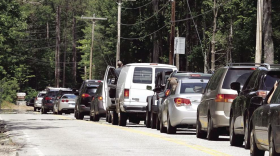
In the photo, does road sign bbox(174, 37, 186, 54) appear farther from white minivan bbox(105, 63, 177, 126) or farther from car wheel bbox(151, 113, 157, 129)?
car wheel bbox(151, 113, 157, 129)

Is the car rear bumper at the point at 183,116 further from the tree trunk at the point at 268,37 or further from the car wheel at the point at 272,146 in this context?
the tree trunk at the point at 268,37

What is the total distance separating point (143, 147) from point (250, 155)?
10.4ft

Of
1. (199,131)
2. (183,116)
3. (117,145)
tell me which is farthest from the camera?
(183,116)

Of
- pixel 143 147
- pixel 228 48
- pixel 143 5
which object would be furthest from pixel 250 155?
pixel 143 5

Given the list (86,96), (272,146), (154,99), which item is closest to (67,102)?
(86,96)

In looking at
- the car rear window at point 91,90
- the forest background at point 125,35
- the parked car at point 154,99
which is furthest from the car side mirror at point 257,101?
the forest background at point 125,35

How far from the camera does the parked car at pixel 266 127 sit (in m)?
12.1

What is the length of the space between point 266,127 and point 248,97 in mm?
3162

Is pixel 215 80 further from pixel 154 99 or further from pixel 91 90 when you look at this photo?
pixel 91 90

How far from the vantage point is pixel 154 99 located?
26.0m

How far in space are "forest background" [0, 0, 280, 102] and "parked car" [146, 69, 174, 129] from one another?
24861 mm

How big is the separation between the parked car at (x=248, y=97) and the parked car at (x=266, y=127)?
2.78 feet

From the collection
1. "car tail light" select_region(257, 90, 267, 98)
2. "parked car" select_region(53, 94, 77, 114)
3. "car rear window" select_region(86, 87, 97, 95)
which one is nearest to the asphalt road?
"car tail light" select_region(257, 90, 267, 98)

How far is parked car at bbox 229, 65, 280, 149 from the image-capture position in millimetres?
15602
